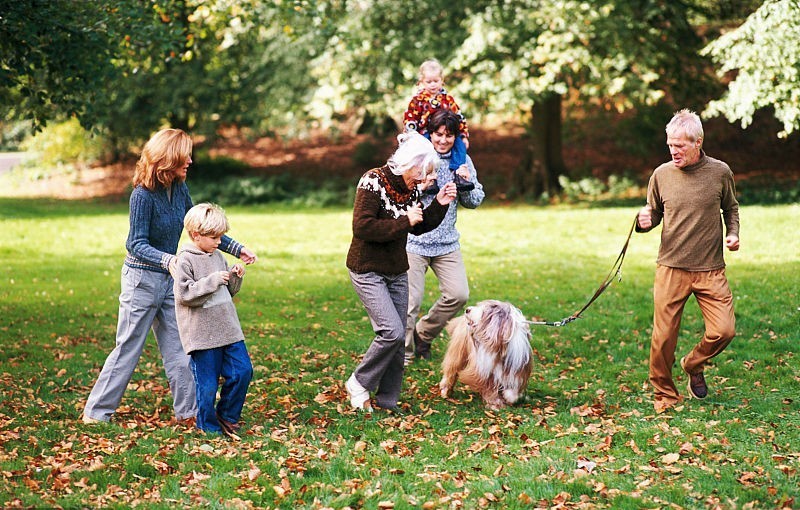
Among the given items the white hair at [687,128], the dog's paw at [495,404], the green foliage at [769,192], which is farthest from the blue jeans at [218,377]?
the green foliage at [769,192]

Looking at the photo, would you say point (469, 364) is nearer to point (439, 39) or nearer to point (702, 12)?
point (439, 39)

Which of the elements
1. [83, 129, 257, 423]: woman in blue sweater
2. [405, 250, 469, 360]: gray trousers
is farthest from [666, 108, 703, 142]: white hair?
[83, 129, 257, 423]: woman in blue sweater

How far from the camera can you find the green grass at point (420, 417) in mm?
→ 5406

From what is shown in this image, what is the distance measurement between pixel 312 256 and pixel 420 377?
7.82 m

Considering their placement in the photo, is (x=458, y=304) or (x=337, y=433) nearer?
(x=337, y=433)

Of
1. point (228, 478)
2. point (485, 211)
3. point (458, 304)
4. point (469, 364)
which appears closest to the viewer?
point (228, 478)

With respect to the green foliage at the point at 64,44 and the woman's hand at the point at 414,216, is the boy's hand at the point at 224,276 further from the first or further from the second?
the green foliage at the point at 64,44

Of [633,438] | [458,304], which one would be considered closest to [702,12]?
[458,304]

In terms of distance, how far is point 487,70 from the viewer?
20.2 metres

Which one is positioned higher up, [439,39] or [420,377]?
[439,39]

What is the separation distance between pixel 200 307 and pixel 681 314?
11.8 feet

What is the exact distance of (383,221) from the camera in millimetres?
6539

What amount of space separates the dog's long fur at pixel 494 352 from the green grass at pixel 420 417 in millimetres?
218

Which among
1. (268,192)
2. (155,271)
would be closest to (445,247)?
(155,271)
